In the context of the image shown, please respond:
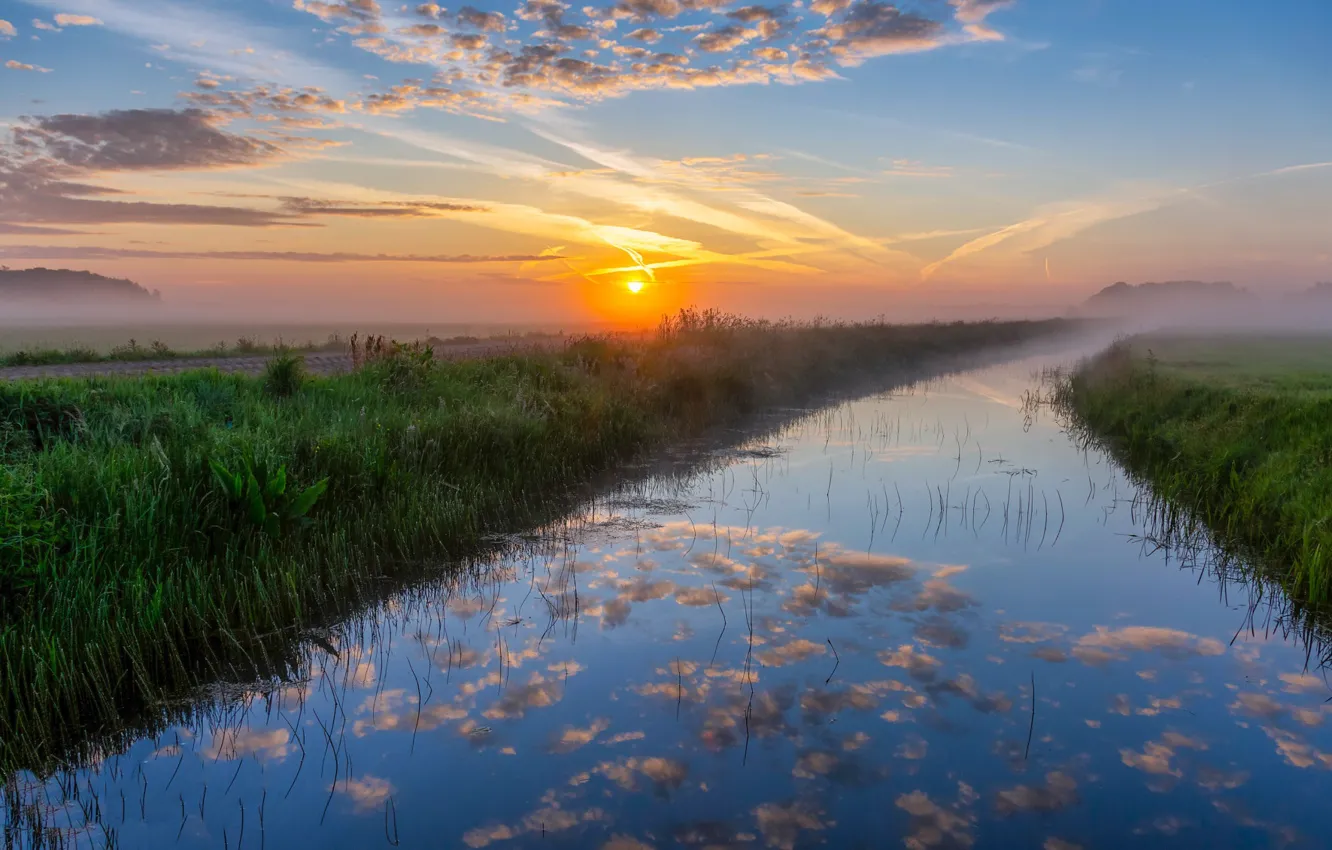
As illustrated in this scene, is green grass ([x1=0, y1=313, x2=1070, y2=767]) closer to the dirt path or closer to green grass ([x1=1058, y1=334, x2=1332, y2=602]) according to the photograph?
the dirt path

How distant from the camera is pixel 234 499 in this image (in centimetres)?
791

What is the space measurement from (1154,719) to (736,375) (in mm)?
17120

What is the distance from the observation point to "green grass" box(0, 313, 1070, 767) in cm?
566

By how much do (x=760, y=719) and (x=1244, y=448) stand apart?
10267 mm

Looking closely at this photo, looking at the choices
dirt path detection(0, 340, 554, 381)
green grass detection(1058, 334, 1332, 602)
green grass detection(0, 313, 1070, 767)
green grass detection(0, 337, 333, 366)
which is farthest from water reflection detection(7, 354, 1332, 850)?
green grass detection(0, 337, 333, 366)

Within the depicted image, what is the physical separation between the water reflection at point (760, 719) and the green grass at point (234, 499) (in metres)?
0.73

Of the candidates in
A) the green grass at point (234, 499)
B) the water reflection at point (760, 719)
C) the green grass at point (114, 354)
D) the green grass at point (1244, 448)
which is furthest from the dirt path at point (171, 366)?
the green grass at point (1244, 448)

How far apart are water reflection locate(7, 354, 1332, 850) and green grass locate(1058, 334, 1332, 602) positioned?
4.04 feet

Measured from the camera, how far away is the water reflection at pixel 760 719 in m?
4.35

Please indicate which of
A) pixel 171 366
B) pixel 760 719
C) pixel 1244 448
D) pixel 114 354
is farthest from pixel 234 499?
pixel 114 354

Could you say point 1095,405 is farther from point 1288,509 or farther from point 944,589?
point 944,589

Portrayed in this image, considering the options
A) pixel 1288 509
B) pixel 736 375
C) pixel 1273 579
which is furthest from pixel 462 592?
pixel 736 375

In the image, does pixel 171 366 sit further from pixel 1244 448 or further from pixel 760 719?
pixel 1244 448

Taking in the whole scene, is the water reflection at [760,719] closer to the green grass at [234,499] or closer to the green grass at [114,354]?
the green grass at [234,499]
